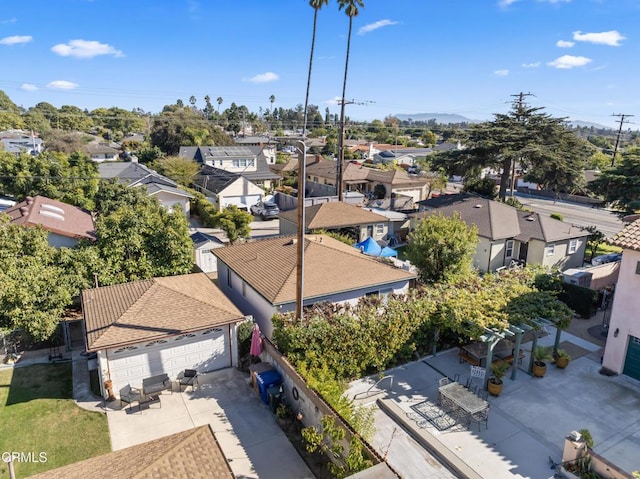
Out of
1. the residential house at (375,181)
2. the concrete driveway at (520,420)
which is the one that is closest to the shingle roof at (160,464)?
the concrete driveway at (520,420)

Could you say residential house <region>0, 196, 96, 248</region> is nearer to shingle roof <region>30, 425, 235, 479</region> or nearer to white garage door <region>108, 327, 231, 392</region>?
white garage door <region>108, 327, 231, 392</region>

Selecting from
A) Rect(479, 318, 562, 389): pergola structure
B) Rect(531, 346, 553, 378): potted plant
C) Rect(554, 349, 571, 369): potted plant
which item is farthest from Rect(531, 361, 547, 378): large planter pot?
Rect(554, 349, 571, 369): potted plant

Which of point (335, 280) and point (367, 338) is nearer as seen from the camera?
point (367, 338)

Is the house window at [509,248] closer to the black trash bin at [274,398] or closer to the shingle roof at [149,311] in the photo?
the shingle roof at [149,311]

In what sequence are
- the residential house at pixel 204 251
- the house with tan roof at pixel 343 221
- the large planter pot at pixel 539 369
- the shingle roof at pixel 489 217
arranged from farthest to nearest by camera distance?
1. the house with tan roof at pixel 343 221
2. the shingle roof at pixel 489 217
3. the residential house at pixel 204 251
4. the large planter pot at pixel 539 369

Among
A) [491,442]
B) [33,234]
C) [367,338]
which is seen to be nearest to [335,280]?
[367,338]

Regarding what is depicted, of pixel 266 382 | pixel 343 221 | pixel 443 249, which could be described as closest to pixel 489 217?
pixel 443 249

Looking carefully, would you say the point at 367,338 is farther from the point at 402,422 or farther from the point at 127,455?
the point at 127,455
